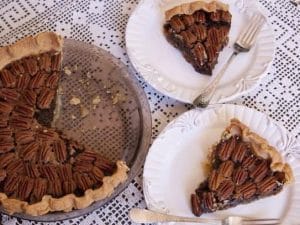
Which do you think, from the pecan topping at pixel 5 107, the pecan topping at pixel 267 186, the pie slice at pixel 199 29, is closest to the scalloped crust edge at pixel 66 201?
the pecan topping at pixel 5 107

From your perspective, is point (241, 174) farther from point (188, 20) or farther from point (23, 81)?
point (23, 81)

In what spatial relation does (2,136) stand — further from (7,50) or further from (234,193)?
(234,193)

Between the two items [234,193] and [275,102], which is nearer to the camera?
[234,193]

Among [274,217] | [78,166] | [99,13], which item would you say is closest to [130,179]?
[78,166]

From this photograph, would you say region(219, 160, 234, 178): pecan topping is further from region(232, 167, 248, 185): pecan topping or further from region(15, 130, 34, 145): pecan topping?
region(15, 130, 34, 145): pecan topping

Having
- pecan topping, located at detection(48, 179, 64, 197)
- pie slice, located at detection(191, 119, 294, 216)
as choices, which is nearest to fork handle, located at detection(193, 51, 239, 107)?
pie slice, located at detection(191, 119, 294, 216)

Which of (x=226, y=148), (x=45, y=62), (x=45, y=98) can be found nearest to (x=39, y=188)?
(x=45, y=98)
